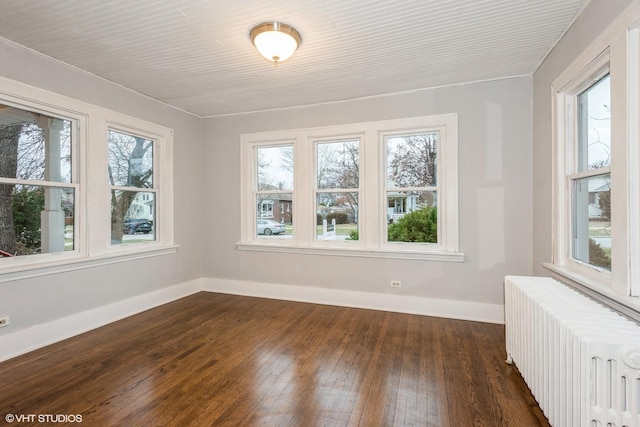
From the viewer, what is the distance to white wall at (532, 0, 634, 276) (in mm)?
2131

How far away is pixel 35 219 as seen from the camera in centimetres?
289

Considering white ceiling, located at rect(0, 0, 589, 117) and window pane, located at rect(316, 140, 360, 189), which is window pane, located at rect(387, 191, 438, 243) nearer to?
window pane, located at rect(316, 140, 360, 189)

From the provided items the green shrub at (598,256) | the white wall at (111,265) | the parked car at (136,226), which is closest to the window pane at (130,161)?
the white wall at (111,265)

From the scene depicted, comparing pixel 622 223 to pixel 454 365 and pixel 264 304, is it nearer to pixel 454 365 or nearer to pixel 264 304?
pixel 454 365

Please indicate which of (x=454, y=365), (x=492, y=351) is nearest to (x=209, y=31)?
(x=454, y=365)

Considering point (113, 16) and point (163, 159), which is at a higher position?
point (113, 16)

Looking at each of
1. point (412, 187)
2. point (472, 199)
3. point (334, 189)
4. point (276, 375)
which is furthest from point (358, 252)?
point (276, 375)

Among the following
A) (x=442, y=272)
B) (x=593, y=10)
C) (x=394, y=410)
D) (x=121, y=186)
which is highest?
(x=593, y=10)

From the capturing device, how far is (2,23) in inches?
92.8

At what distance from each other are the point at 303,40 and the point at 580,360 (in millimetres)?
2771

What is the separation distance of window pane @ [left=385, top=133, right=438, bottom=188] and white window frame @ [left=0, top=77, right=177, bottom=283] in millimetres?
3133

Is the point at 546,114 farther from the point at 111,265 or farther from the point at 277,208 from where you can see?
the point at 111,265

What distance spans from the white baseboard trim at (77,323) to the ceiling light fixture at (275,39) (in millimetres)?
3172

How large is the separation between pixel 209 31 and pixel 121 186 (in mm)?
2192
